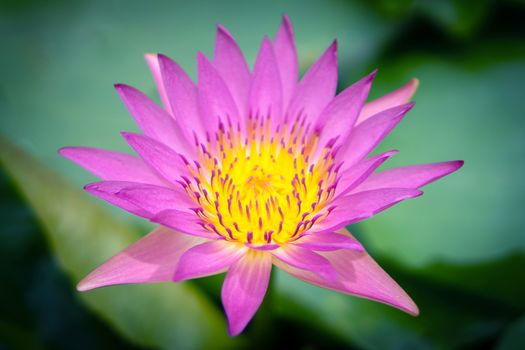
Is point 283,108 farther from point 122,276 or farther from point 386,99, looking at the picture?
point 122,276

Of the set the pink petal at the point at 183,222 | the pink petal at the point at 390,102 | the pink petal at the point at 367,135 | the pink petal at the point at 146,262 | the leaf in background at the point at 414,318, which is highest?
the pink petal at the point at 390,102

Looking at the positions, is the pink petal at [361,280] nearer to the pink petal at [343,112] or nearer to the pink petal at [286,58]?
the pink petal at [343,112]

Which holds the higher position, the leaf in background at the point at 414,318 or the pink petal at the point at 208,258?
the pink petal at the point at 208,258

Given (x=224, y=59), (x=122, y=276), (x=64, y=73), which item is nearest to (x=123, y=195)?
(x=122, y=276)

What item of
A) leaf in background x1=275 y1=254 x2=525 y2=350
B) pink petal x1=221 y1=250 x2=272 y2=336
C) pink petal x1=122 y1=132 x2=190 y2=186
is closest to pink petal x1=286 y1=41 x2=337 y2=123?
pink petal x1=122 y1=132 x2=190 y2=186

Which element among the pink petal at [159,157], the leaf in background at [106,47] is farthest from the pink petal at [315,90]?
the leaf in background at [106,47]

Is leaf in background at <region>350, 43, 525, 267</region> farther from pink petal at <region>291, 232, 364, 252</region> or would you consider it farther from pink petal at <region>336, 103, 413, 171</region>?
pink petal at <region>291, 232, 364, 252</region>

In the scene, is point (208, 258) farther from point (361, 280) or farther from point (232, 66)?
point (232, 66)
